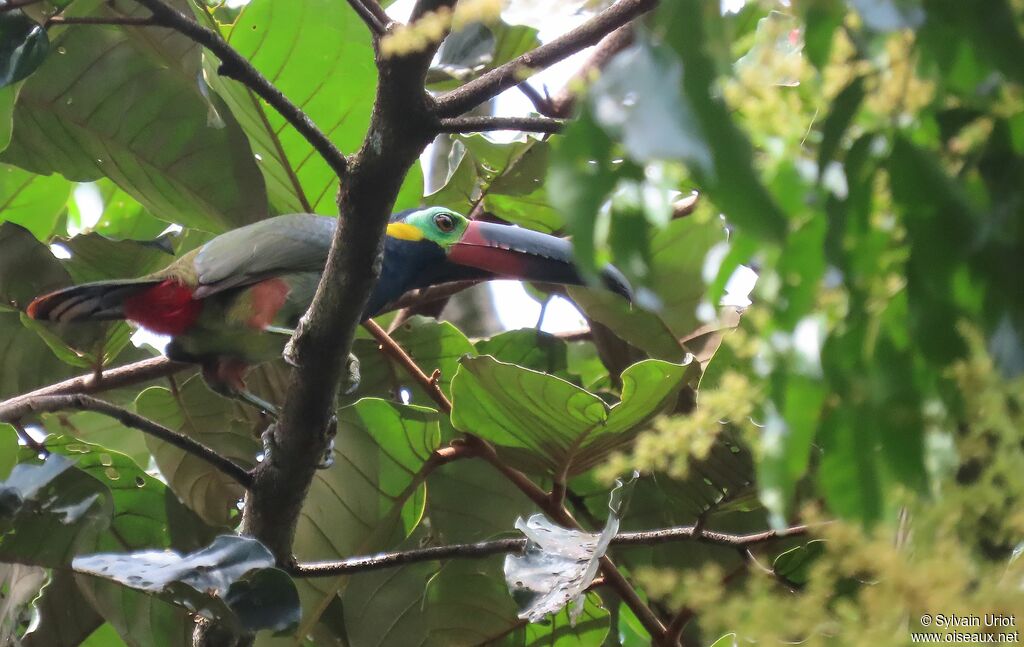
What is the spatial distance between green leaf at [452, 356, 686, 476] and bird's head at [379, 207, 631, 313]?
55 centimetres

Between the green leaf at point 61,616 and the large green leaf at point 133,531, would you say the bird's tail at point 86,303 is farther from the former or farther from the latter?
the green leaf at point 61,616

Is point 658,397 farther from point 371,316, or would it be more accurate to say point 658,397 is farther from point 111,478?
point 111,478

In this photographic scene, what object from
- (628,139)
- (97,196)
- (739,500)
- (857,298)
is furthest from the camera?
(97,196)

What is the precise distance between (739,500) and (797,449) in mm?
1346

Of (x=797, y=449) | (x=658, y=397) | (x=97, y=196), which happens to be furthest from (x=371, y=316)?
(x=797, y=449)

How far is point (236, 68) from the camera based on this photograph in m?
1.36

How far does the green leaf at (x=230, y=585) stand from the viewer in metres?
1.62

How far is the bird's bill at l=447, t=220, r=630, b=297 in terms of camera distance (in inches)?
97.7

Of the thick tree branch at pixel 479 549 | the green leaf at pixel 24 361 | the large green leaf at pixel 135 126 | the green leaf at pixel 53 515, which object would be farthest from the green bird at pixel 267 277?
the thick tree branch at pixel 479 549

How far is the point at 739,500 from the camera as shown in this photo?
2072mm

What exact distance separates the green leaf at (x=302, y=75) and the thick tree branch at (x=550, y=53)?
0.97m

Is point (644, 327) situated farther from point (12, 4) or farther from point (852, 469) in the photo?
point (852, 469)

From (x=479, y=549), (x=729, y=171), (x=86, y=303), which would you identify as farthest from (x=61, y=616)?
(x=729, y=171)

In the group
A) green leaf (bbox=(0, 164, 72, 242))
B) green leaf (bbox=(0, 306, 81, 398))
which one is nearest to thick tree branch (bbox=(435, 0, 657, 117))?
green leaf (bbox=(0, 306, 81, 398))
